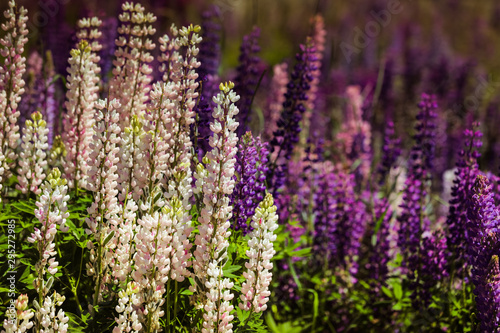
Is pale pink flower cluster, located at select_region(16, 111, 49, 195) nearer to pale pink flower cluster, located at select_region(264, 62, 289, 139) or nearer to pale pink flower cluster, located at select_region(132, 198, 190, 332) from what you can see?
pale pink flower cluster, located at select_region(132, 198, 190, 332)

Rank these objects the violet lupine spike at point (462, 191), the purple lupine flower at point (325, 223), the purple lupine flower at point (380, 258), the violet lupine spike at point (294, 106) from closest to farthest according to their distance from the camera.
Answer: the violet lupine spike at point (462, 191) < the violet lupine spike at point (294, 106) < the purple lupine flower at point (380, 258) < the purple lupine flower at point (325, 223)

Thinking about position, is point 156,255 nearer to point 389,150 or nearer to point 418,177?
point 418,177

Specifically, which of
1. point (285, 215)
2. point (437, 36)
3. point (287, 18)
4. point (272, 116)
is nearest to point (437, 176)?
point (272, 116)

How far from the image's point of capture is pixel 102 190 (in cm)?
215

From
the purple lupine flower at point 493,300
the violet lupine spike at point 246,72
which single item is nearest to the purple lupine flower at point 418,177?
the purple lupine flower at point 493,300

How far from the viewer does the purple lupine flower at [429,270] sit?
3060mm

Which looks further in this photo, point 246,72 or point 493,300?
point 246,72

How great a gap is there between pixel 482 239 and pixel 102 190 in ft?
5.65

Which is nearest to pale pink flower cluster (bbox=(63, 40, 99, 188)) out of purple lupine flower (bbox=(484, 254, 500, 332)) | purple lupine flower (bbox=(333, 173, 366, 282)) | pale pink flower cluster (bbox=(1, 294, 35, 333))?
pale pink flower cluster (bbox=(1, 294, 35, 333))
